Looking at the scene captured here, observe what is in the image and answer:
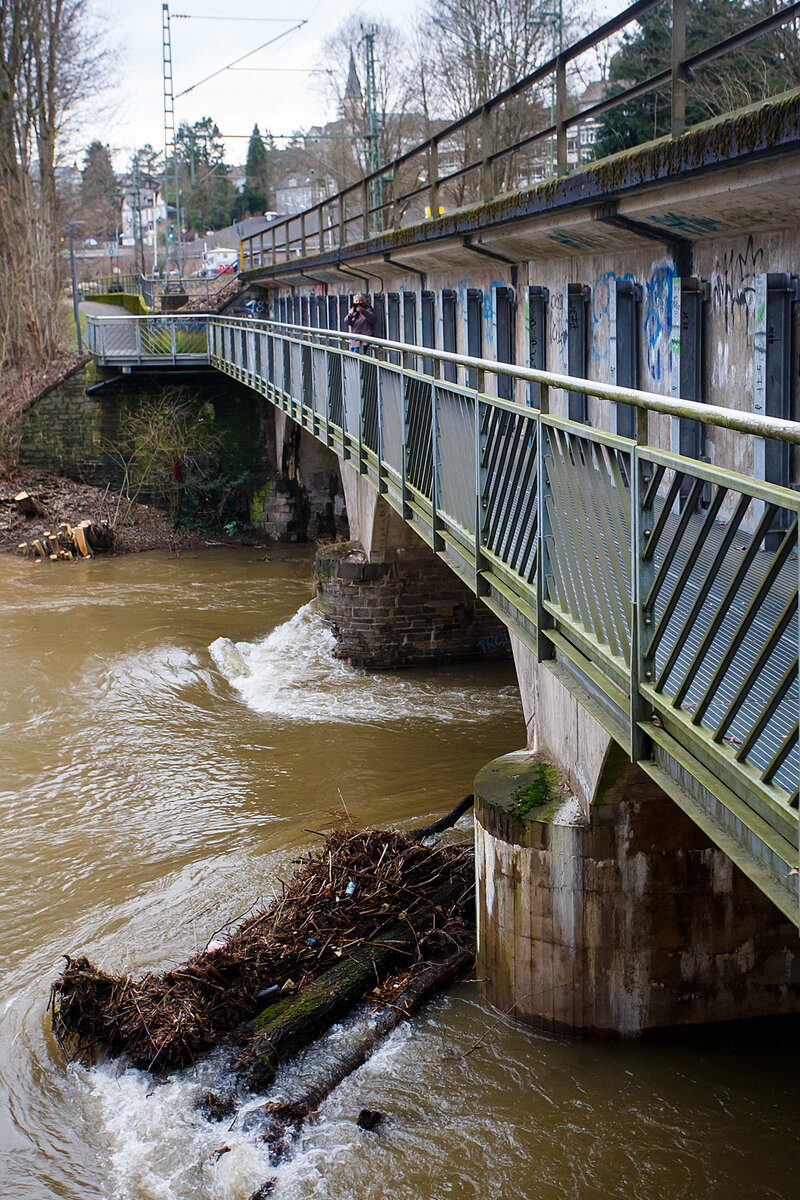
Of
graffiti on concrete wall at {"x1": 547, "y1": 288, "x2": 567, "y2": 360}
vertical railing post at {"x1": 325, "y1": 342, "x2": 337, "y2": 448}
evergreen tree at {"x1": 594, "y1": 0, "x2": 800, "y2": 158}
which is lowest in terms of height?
vertical railing post at {"x1": 325, "y1": 342, "x2": 337, "y2": 448}

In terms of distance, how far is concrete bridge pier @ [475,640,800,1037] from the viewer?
685cm

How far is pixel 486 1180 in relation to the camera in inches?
246

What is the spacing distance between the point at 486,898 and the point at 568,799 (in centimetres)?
88

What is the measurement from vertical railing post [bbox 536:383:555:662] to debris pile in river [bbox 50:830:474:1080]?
307 cm

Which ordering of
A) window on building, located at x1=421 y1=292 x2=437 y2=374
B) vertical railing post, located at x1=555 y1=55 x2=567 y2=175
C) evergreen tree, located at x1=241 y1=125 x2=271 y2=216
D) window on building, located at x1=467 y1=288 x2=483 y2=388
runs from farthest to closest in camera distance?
evergreen tree, located at x1=241 y1=125 x2=271 y2=216
window on building, located at x1=421 y1=292 x2=437 y2=374
window on building, located at x1=467 y1=288 x2=483 y2=388
vertical railing post, located at x1=555 y1=55 x2=567 y2=175

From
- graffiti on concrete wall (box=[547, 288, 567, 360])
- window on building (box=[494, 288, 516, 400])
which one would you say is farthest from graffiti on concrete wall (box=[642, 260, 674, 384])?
window on building (box=[494, 288, 516, 400])

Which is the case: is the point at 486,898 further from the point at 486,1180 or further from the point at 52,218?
the point at 52,218

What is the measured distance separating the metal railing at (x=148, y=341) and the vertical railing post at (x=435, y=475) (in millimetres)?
22273

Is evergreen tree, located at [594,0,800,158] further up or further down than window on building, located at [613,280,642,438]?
further up

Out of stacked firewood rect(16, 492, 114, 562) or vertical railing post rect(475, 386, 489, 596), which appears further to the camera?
stacked firewood rect(16, 492, 114, 562)

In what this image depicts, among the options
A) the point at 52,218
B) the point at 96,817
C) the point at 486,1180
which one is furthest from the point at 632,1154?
the point at 52,218

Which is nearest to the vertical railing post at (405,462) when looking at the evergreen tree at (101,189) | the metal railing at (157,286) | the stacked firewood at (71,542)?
the stacked firewood at (71,542)

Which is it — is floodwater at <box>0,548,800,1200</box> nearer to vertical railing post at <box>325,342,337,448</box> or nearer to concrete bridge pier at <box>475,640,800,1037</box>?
concrete bridge pier at <box>475,640,800,1037</box>

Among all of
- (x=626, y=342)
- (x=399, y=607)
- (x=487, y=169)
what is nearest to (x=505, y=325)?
(x=487, y=169)
